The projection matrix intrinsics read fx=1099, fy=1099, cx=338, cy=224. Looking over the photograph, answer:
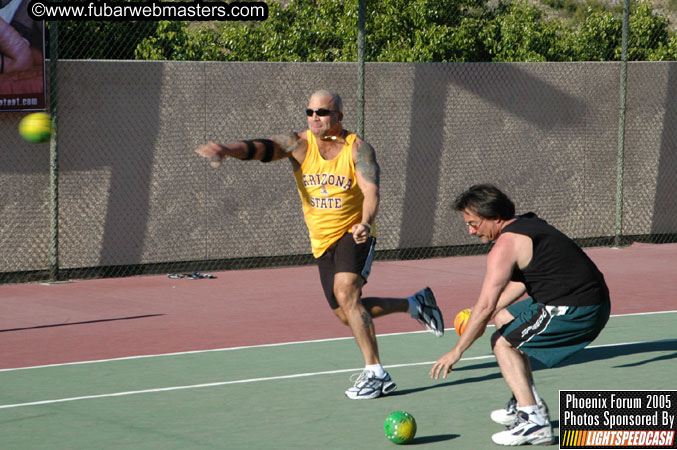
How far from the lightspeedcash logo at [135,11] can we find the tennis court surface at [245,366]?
3.15 m

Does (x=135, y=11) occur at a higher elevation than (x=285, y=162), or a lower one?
higher

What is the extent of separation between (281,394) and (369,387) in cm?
62

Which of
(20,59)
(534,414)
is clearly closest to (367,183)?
(534,414)

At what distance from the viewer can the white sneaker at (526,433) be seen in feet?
20.1

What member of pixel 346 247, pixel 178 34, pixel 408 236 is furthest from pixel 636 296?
pixel 178 34

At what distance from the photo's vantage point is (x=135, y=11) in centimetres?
1630

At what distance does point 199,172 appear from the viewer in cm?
1368

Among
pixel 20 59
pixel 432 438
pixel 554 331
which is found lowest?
Answer: pixel 432 438

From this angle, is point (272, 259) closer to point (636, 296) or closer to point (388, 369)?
point (636, 296)

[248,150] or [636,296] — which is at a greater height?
[248,150]

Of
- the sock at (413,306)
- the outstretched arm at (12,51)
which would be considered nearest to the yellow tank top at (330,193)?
the sock at (413,306)

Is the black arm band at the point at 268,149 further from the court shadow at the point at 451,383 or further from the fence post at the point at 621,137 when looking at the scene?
Result: the fence post at the point at 621,137

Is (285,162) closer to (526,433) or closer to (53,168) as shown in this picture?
(53,168)

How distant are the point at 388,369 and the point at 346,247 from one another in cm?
125
